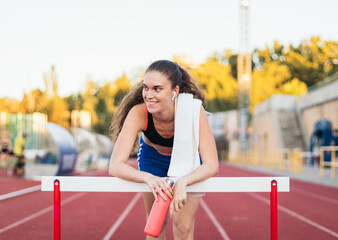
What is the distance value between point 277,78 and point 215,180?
5170 centimetres

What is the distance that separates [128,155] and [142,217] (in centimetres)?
517

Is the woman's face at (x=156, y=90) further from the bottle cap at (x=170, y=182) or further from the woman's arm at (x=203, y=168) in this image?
the bottle cap at (x=170, y=182)

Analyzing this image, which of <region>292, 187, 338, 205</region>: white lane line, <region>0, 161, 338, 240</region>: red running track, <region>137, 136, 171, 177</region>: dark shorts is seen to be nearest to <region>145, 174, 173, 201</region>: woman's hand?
<region>137, 136, 171, 177</region>: dark shorts

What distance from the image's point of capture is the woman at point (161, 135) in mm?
2115

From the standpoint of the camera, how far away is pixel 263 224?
667 cm

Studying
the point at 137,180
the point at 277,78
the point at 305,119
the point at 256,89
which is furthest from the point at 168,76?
the point at 277,78

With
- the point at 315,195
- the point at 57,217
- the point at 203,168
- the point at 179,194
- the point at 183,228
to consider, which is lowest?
the point at 315,195

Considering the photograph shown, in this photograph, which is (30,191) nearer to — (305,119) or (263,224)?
(263,224)

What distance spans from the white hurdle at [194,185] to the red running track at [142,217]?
360 cm

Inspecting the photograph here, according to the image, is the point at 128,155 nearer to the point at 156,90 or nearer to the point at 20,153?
the point at 156,90

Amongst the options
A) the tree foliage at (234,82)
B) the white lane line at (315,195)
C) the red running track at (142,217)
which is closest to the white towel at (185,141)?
the red running track at (142,217)

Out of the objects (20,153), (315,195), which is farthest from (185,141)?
(20,153)

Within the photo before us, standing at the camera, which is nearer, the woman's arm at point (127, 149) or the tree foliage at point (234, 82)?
the woman's arm at point (127, 149)

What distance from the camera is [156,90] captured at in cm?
234
